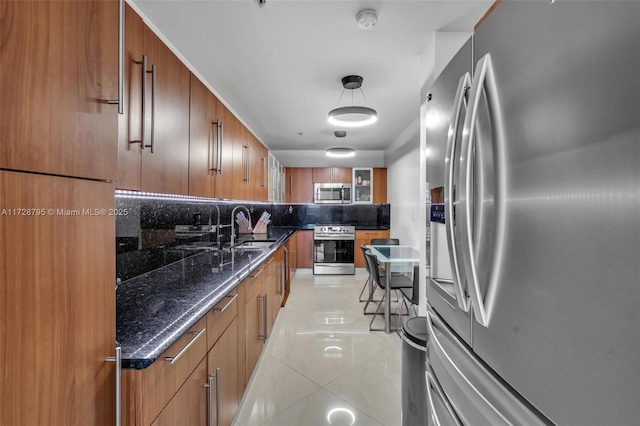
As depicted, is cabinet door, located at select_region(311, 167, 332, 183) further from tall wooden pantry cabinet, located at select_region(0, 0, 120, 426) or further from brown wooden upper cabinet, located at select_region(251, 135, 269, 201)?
tall wooden pantry cabinet, located at select_region(0, 0, 120, 426)

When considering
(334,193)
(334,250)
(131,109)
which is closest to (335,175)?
(334,193)

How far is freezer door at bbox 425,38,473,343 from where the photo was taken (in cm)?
86

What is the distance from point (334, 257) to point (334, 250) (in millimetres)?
143

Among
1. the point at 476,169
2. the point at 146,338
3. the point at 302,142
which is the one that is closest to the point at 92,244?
the point at 146,338

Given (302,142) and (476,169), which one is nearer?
(476,169)

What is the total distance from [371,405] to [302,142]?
423cm

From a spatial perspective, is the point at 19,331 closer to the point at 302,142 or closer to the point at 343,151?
the point at 343,151

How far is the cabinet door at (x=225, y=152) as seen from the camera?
8.18 feet

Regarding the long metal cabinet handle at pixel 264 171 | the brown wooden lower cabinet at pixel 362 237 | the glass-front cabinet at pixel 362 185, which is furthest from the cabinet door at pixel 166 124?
the glass-front cabinet at pixel 362 185

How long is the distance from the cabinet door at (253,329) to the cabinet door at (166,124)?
997 millimetres

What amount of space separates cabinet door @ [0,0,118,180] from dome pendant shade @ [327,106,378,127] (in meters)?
2.03

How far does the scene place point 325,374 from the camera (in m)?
2.41

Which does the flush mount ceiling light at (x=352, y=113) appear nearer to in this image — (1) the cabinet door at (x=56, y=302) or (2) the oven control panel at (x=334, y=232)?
(1) the cabinet door at (x=56, y=302)

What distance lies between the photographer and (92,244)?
0.79m
